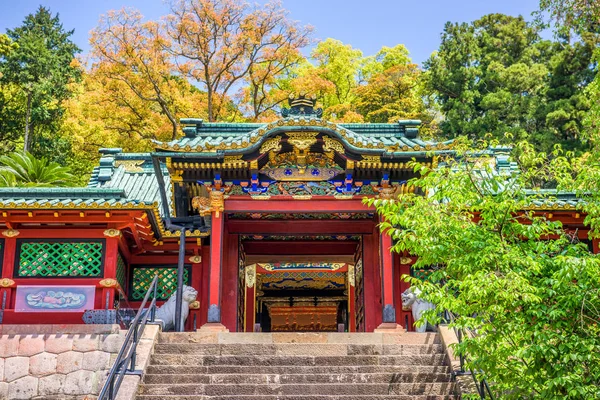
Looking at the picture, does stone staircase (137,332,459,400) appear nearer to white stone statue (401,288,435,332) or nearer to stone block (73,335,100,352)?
stone block (73,335,100,352)

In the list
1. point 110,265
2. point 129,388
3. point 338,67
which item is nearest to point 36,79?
point 338,67

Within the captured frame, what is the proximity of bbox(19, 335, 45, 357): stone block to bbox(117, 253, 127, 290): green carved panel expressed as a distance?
3.11m

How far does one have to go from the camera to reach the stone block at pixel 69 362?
32.5 feet

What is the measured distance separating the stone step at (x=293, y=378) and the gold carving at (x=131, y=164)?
878 cm

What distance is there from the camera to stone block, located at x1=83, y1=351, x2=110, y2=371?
9922 mm

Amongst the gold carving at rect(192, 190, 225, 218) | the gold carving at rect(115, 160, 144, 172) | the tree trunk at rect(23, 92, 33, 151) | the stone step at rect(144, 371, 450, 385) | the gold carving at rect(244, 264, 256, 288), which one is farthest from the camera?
the tree trunk at rect(23, 92, 33, 151)

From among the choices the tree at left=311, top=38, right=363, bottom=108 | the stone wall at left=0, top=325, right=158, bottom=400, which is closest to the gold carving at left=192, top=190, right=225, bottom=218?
the stone wall at left=0, top=325, right=158, bottom=400

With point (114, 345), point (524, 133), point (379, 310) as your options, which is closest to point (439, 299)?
point (114, 345)

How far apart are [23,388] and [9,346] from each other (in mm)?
714

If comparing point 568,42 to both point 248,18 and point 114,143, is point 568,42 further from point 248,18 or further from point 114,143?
point 114,143

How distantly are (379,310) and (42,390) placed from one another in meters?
6.75

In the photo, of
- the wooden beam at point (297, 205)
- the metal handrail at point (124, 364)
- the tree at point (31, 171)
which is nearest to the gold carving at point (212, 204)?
the wooden beam at point (297, 205)

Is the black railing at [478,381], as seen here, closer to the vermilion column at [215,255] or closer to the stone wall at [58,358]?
the stone wall at [58,358]

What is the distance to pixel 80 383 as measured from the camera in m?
9.75
